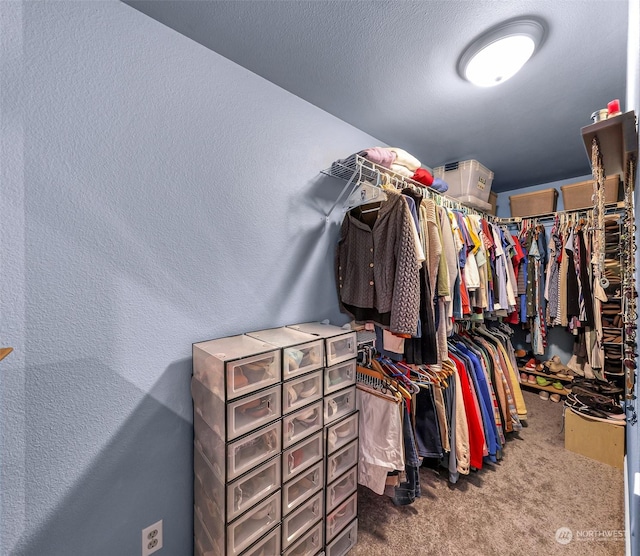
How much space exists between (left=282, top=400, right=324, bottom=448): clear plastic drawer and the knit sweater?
1.78 feet

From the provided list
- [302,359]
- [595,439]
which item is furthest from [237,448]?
[595,439]

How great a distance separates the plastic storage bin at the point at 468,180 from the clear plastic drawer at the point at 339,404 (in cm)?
204

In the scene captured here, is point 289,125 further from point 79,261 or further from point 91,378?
point 91,378

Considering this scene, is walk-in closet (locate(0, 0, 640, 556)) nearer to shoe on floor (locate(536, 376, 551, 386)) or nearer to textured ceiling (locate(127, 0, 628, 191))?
textured ceiling (locate(127, 0, 628, 191))

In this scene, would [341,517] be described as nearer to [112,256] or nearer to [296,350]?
[296,350]

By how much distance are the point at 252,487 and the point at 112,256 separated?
107 cm

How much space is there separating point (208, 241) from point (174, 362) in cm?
56

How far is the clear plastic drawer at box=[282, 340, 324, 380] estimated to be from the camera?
46.5 inches

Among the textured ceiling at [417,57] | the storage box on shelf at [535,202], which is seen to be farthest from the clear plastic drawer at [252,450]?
the storage box on shelf at [535,202]

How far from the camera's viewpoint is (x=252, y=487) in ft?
3.66

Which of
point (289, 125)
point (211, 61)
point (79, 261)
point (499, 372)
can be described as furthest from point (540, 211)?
point (79, 261)

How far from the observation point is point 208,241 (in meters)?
1.29

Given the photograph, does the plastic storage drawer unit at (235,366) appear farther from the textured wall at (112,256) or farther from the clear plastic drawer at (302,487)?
the clear plastic drawer at (302,487)

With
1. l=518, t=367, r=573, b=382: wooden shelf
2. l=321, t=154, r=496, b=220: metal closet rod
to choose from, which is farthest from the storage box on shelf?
l=518, t=367, r=573, b=382: wooden shelf
